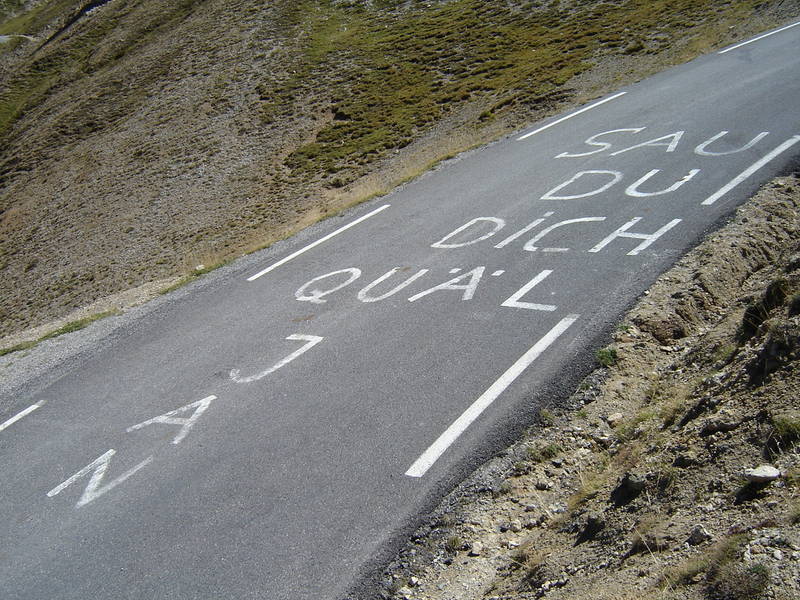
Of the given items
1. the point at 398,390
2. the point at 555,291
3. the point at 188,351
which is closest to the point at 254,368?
the point at 188,351

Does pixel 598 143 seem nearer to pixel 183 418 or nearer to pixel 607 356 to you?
pixel 607 356

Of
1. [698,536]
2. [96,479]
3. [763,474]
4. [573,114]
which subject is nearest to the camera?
[698,536]

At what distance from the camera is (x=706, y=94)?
16562 millimetres

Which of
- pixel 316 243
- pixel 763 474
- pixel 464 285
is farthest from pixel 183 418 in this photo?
pixel 763 474

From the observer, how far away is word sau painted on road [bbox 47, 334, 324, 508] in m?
6.88

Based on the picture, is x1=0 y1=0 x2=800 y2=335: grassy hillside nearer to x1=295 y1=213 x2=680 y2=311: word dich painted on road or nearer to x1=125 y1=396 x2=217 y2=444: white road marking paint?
x1=295 y1=213 x2=680 y2=311: word dich painted on road

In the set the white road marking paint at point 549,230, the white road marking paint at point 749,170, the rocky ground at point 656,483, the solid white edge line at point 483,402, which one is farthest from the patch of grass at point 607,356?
the white road marking paint at point 749,170

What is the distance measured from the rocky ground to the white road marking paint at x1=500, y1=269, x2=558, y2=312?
3.72 feet

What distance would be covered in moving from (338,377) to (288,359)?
1.00 metres

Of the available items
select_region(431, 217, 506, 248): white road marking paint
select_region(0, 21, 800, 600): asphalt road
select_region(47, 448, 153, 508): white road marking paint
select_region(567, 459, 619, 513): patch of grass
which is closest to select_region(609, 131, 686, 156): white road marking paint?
select_region(0, 21, 800, 600): asphalt road

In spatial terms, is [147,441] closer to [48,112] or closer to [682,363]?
[682,363]

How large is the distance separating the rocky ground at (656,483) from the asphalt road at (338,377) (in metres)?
0.40

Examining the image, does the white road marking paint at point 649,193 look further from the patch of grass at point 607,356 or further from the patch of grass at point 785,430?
the patch of grass at point 785,430

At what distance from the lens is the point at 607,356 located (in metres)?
7.14
